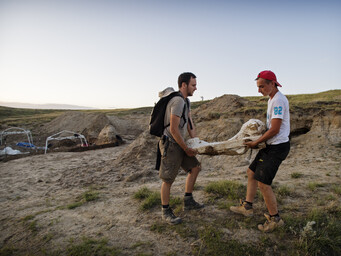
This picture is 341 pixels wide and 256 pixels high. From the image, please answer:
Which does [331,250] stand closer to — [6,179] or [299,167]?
[299,167]

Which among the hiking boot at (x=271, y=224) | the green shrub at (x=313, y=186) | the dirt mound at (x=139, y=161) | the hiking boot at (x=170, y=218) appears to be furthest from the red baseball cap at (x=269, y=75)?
the dirt mound at (x=139, y=161)

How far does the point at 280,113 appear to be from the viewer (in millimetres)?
2871

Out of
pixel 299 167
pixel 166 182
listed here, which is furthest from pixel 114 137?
pixel 166 182

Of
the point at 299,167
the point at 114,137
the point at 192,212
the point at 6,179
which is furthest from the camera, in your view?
the point at 114,137

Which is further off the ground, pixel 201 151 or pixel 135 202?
pixel 201 151

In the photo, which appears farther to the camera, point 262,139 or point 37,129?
point 37,129

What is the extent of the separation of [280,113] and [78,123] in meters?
24.7

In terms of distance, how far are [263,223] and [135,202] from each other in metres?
2.46

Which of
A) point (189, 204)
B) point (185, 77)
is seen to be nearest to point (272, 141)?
point (185, 77)

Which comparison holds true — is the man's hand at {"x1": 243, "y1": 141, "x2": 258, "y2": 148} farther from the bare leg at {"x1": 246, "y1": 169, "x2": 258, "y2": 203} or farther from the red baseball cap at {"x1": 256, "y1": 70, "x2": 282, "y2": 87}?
the red baseball cap at {"x1": 256, "y1": 70, "x2": 282, "y2": 87}

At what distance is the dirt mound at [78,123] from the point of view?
21.5m

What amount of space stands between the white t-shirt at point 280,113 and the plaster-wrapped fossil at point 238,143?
20 cm

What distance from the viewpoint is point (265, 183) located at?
303cm

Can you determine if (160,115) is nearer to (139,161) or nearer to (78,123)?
(139,161)
